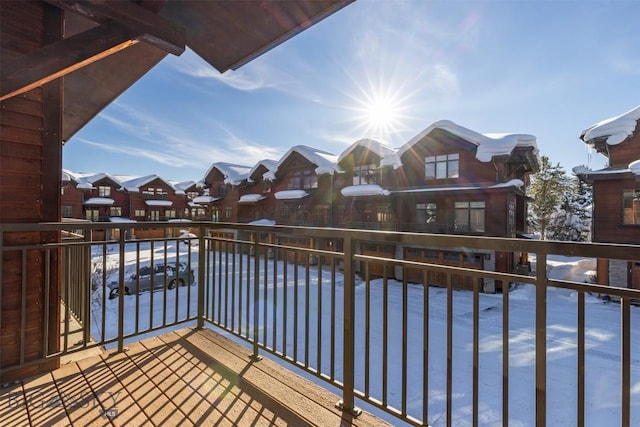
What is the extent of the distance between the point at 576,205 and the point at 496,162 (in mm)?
21054

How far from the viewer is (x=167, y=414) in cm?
184

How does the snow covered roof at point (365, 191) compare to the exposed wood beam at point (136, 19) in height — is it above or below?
above

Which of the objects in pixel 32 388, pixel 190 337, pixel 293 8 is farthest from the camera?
pixel 190 337

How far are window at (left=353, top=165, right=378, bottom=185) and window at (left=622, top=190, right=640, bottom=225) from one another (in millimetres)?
10695

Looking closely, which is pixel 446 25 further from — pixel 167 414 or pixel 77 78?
pixel 167 414

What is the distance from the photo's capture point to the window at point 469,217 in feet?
48.5

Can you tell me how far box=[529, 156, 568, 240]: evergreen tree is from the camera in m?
24.4

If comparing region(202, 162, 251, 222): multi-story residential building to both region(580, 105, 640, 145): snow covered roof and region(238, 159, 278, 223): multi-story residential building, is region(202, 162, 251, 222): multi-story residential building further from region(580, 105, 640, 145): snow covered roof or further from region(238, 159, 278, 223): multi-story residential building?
region(580, 105, 640, 145): snow covered roof

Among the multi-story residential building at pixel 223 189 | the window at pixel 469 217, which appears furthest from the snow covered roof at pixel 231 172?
the window at pixel 469 217

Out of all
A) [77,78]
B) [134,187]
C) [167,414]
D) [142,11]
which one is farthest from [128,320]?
[134,187]

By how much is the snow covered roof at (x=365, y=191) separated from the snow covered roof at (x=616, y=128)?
29.5ft

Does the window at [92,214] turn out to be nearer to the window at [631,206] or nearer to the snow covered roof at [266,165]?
the snow covered roof at [266,165]

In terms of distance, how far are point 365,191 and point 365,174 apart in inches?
72.7

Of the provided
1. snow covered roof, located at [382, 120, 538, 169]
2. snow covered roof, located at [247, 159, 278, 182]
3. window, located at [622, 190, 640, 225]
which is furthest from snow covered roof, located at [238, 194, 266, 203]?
window, located at [622, 190, 640, 225]
